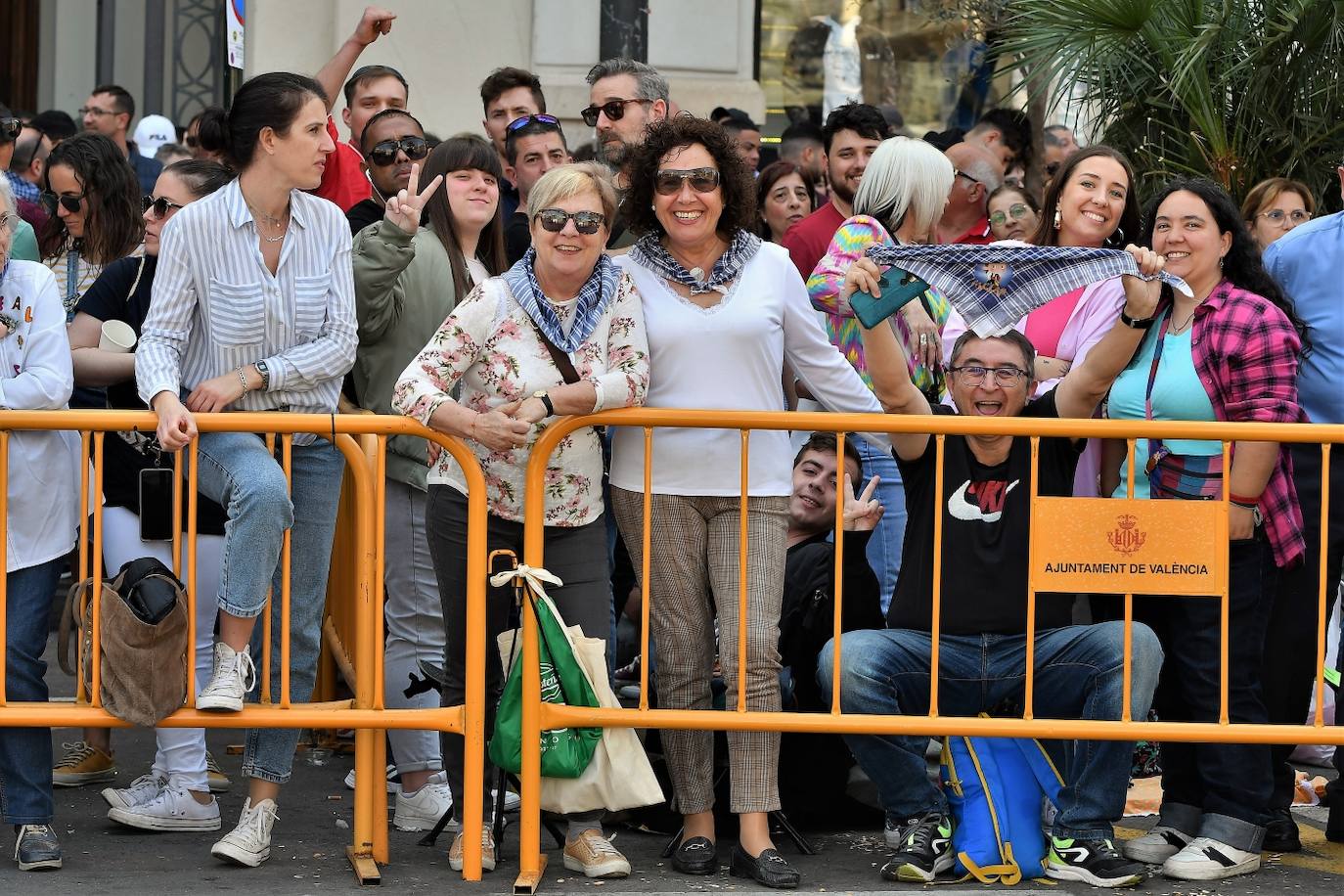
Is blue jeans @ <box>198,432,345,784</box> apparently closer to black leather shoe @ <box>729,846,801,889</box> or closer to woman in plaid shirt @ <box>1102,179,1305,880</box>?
black leather shoe @ <box>729,846,801,889</box>

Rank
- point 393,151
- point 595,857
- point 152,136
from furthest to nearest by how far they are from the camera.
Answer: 1. point 152,136
2. point 393,151
3. point 595,857

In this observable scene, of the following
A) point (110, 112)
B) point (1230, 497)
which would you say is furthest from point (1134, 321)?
point (110, 112)

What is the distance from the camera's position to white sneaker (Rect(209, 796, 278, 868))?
5770mm

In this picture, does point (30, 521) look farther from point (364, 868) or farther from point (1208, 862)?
point (1208, 862)

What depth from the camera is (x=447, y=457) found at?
5.73 m

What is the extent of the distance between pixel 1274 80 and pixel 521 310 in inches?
180

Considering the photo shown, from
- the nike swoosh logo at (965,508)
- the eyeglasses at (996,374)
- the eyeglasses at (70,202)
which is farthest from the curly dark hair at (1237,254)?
the eyeglasses at (70,202)

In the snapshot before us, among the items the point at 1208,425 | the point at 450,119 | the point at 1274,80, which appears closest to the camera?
the point at 1208,425

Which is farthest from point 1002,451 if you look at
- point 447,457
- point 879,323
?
point 447,457

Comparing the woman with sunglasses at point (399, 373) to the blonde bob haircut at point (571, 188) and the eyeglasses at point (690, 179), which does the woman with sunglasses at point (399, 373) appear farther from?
the eyeglasses at point (690, 179)

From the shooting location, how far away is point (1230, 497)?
19.2 ft

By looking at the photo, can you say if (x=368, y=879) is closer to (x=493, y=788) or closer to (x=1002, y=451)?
(x=493, y=788)

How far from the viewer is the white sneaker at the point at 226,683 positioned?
554cm

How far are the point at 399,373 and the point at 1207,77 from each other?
169 inches
